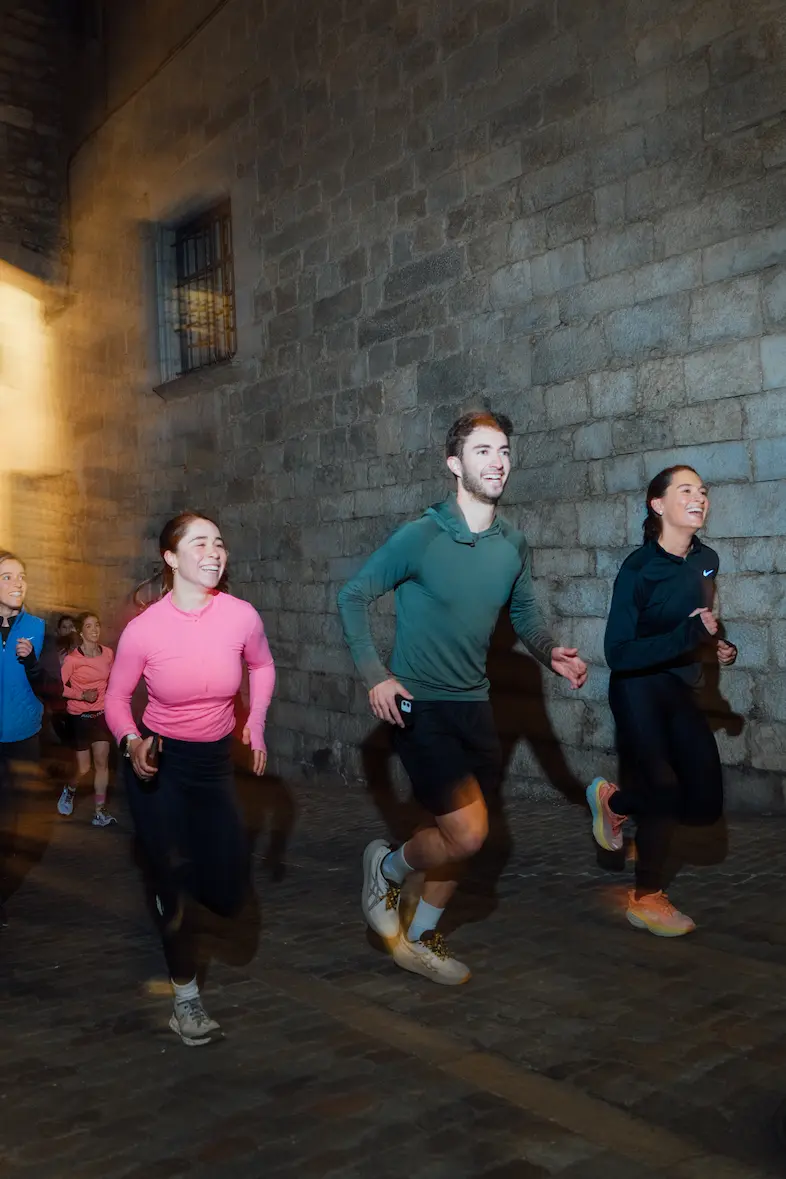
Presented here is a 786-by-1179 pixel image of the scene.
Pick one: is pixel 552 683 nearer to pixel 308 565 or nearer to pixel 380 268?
pixel 308 565

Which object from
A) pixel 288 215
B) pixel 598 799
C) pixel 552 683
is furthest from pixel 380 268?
pixel 598 799

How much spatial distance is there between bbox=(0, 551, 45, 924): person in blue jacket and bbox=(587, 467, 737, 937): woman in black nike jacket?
268cm

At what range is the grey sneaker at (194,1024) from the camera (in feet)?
11.4

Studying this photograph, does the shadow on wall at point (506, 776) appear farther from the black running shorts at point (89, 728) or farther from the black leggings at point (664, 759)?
the black running shorts at point (89, 728)

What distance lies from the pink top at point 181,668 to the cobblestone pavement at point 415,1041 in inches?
38.5

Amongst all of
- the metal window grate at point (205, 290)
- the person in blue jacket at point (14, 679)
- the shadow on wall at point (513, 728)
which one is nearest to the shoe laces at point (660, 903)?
the shadow on wall at point (513, 728)

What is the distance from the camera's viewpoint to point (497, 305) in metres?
7.67

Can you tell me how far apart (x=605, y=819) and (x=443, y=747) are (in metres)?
1.46

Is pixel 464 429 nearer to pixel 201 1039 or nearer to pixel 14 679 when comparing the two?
pixel 201 1039

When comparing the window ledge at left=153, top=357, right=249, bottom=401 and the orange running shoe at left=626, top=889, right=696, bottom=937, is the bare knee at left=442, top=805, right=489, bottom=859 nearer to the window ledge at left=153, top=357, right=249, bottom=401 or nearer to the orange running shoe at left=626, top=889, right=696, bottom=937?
the orange running shoe at left=626, top=889, right=696, bottom=937

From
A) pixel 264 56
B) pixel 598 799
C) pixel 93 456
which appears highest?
pixel 264 56

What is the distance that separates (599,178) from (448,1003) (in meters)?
5.15

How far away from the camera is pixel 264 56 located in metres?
9.80

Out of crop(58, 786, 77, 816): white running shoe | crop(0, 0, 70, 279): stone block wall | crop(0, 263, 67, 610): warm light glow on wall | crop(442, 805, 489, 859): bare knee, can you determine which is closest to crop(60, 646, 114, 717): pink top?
crop(58, 786, 77, 816): white running shoe
